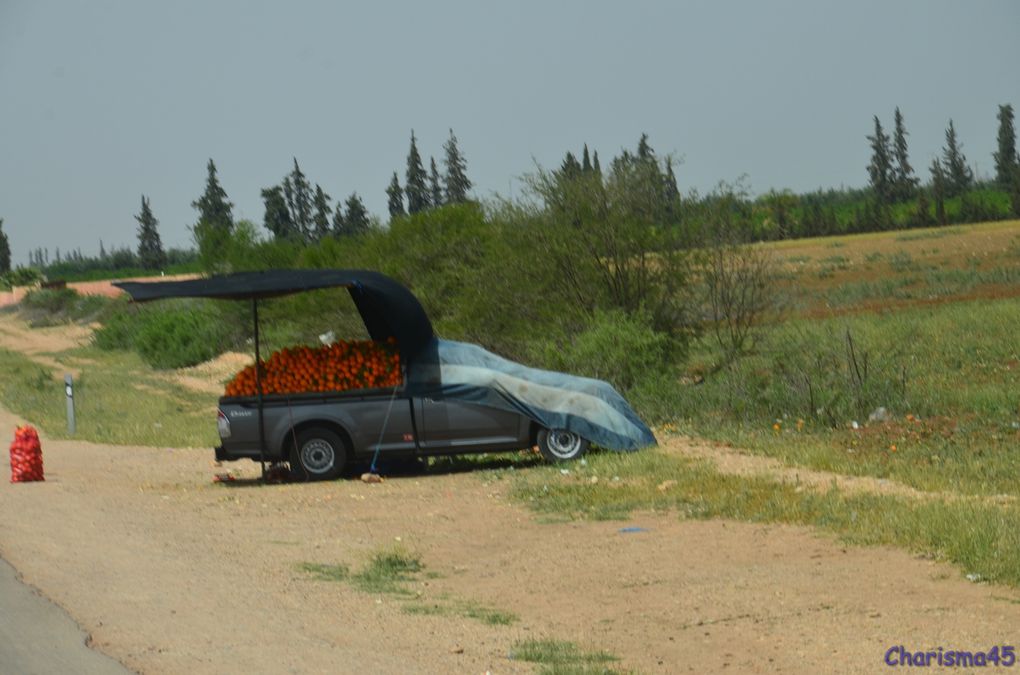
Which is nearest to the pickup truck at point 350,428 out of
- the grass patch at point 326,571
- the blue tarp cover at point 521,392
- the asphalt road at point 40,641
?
the blue tarp cover at point 521,392

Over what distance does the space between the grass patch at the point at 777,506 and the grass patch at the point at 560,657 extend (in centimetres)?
308

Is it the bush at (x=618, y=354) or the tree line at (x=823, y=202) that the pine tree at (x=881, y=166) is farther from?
the bush at (x=618, y=354)

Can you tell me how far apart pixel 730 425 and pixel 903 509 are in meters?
7.68

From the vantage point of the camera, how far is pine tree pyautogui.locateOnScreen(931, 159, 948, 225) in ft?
334

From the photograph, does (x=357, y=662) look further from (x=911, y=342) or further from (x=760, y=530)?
(x=911, y=342)

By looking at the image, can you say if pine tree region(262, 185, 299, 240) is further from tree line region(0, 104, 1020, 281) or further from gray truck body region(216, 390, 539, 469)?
gray truck body region(216, 390, 539, 469)

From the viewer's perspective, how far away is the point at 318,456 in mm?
17516

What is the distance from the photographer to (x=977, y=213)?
100 metres

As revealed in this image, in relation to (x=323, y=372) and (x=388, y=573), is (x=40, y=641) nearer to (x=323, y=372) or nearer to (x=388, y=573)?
(x=388, y=573)

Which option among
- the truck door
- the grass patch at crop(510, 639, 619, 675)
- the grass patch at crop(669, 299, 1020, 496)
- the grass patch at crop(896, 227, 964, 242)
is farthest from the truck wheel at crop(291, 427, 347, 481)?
the grass patch at crop(896, 227, 964, 242)

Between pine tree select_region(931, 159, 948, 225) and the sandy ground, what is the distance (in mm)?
90745

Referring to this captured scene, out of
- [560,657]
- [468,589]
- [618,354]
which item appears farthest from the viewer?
[618,354]

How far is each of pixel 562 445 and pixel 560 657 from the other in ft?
30.2

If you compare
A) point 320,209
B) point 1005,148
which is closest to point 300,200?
point 320,209
